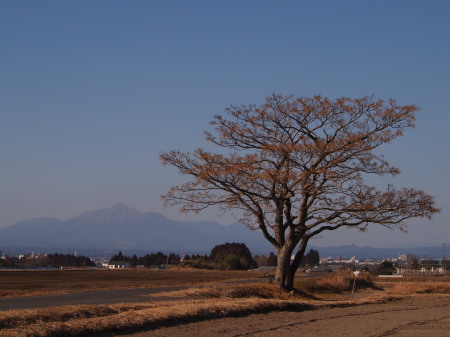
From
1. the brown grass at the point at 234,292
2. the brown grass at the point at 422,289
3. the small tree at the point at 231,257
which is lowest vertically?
the brown grass at the point at 422,289

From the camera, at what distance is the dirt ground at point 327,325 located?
14734 millimetres

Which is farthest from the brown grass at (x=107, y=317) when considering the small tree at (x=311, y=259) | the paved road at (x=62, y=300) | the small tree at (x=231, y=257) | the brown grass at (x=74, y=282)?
the small tree at (x=311, y=259)

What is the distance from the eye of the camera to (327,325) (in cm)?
1688

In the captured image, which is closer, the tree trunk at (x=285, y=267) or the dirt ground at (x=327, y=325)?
the dirt ground at (x=327, y=325)

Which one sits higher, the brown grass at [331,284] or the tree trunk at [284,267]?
the tree trunk at [284,267]

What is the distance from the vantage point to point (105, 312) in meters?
16.2

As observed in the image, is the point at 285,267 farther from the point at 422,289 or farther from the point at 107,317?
the point at 107,317

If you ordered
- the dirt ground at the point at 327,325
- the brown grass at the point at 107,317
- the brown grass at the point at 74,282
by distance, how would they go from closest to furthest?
→ the brown grass at the point at 107,317
the dirt ground at the point at 327,325
the brown grass at the point at 74,282

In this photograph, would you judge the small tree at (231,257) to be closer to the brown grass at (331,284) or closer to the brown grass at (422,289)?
the brown grass at (331,284)

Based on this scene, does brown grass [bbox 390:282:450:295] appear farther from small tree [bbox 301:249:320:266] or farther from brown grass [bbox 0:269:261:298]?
small tree [bbox 301:249:320:266]

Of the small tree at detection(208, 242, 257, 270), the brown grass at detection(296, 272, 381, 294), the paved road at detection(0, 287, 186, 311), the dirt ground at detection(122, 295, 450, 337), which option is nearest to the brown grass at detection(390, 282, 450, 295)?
the brown grass at detection(296, 272, 381, 294)

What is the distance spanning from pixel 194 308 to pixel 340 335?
15.2 ft

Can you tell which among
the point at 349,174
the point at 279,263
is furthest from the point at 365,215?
the point at 279,263

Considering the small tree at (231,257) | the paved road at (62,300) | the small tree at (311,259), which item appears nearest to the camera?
the paved road at (62,300)
